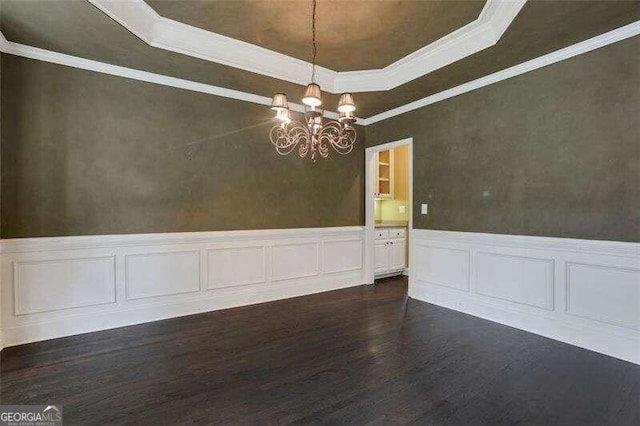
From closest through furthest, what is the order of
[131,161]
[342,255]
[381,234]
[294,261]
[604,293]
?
[604,293]
[131,161]
[294,261]
[342,255]
[381,234]

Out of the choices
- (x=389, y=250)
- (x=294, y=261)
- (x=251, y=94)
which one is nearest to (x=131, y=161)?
(x=251, y=94)

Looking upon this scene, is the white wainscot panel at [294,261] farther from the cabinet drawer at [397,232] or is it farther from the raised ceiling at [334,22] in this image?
the raised ceiling at [334,22]

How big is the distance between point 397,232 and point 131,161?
4.36m

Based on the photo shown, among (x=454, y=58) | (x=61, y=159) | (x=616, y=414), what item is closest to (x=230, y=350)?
(x=61, y=159)

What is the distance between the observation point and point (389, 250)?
18.7ft

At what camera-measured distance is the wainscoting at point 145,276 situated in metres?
3.07

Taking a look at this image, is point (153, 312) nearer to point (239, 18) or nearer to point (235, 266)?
point (235, 266)

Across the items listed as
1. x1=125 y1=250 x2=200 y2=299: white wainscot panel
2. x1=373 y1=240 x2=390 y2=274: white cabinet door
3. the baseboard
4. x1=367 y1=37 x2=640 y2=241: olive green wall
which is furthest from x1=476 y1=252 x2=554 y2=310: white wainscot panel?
x1=125 y1=250 x2=200 y2=299: white wainscot panel

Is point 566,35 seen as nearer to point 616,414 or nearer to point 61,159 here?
point 616,414

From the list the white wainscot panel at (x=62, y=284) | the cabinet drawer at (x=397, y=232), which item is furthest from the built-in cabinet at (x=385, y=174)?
the white wainscot panel at (x=62, y=284)

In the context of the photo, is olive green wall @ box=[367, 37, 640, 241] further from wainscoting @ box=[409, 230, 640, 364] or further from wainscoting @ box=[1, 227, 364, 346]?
wainscoting @ box=[1, 227, 364, 346]

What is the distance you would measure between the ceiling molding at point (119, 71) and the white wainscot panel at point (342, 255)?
224 cm

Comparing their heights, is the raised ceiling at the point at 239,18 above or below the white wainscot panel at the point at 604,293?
above

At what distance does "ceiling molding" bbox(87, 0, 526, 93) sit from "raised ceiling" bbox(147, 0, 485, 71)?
93 millimetres
